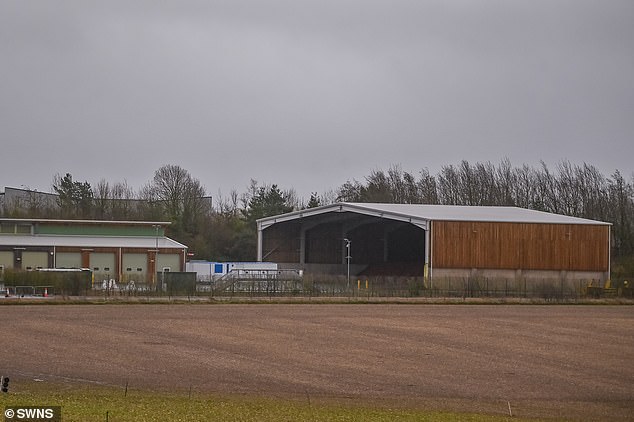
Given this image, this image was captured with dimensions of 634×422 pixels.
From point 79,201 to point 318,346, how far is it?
9943 cm

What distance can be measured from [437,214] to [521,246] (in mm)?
7475

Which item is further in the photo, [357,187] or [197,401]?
[357,187]

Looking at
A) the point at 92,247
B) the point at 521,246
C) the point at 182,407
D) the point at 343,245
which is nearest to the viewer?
the point at 182,407

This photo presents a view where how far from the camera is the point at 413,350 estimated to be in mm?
33281

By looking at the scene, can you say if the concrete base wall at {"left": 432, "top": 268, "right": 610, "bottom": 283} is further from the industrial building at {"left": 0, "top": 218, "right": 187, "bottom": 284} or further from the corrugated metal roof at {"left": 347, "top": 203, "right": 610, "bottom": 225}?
the industrial building at {"left": 0, "top": 218, "right": 187, "bottom": 284}

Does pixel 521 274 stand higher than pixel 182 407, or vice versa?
pixel 521 274

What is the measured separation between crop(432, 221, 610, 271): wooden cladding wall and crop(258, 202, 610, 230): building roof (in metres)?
0.58

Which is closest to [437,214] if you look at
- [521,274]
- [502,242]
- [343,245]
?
[502,242]

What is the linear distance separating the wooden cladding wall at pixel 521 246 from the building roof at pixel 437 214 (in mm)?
578

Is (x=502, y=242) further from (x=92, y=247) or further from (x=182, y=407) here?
(x=182, y=407)

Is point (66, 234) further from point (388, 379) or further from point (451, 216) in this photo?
point (388, 379)

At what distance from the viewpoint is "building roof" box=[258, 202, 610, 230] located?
74.6 meters

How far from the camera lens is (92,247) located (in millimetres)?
82625

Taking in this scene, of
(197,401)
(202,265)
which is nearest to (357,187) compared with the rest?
(202,265)
